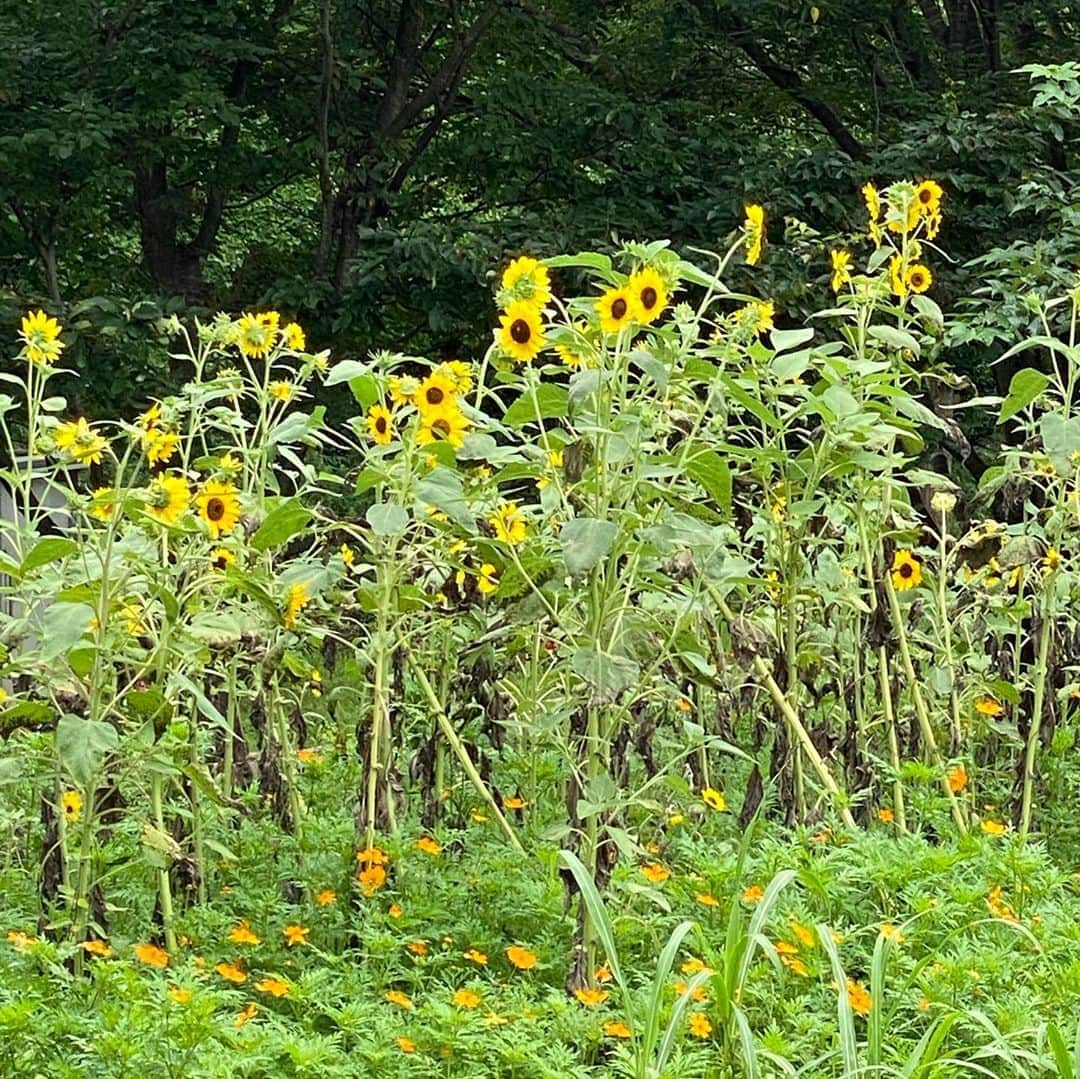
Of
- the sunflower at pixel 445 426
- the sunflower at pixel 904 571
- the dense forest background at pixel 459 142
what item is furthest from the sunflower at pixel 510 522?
the dense forest background at pixel 459 142

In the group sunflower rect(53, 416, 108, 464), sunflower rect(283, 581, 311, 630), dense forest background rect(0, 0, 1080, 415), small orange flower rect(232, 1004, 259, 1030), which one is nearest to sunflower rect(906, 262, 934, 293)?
sunflower rect(283, 581, 311, 630)

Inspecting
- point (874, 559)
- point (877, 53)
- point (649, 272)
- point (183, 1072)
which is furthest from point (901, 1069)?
point (877, 53)

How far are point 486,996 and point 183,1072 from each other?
0.50 meters

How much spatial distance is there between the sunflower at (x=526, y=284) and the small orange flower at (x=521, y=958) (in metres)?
0.93

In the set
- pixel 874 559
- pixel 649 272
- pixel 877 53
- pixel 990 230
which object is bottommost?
pixel 874 559

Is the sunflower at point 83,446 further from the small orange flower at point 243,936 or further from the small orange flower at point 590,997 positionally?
the small orange flower at point 590,997

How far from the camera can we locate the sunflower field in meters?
2.23

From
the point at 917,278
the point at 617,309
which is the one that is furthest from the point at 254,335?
the point at 917,278

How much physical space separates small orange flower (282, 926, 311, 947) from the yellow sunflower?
80 centimetres

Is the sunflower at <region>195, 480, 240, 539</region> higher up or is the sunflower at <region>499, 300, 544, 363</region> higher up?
the sunflower at <region>499, 300, 544, 363</region>

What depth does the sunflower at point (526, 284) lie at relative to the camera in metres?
2.42

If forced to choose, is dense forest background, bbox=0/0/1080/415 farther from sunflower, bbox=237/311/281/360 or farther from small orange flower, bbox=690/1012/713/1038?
small orange flower, bbox=690/1012/713/1038

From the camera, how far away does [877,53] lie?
364 inches

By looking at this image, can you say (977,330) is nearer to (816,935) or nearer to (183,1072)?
(816,935)
